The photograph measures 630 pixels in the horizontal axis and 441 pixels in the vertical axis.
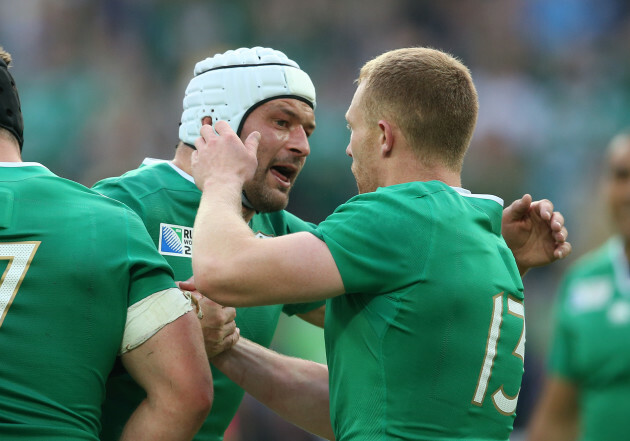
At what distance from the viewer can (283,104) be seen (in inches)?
170

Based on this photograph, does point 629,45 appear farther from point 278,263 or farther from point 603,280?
point 278,263

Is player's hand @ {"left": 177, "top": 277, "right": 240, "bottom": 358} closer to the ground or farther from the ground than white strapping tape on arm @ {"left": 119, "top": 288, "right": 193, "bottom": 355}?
closer to the ground

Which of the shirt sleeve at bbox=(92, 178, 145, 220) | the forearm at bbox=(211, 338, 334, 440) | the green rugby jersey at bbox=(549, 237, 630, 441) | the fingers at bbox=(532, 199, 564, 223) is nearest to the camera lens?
the green rugby jersey at bbox=(549, 237, 630, 441)

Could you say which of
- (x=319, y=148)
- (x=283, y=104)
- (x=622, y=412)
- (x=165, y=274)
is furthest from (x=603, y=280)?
(x=319, y=148)

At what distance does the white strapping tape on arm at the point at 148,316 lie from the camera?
9.51 feet

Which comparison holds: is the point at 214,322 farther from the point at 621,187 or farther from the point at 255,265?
the point at 621,187

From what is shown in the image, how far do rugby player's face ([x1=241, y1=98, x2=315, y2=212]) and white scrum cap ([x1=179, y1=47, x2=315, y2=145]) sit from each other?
4 cm

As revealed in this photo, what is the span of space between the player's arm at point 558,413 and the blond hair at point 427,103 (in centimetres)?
90

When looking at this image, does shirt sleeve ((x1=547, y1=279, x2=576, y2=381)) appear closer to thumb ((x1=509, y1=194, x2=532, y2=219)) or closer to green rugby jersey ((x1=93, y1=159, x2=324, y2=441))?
thumb ((x1=509, y1=194, x2=532, y2=219))

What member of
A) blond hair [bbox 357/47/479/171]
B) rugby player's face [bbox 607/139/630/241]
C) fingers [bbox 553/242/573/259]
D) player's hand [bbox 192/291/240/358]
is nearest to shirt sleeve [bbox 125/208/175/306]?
player's hand [bbox 192/291/240/358]

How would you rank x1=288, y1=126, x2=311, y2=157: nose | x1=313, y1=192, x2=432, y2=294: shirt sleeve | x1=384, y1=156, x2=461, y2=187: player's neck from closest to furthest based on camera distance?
1. x1=313, y1=192, x2=432, y2=294: shirt sleeve
2. x1=384, y1=156, x2=461, y2=187: player's neck
3. x1=288, y1=126, x2=311, y2=157: nose

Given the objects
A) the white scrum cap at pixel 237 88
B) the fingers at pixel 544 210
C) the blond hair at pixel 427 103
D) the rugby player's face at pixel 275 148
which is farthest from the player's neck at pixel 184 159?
the fingers at pixel 544 210

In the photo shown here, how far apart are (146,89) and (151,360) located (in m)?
8.77

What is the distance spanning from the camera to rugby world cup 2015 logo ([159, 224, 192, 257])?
391 centimetres
